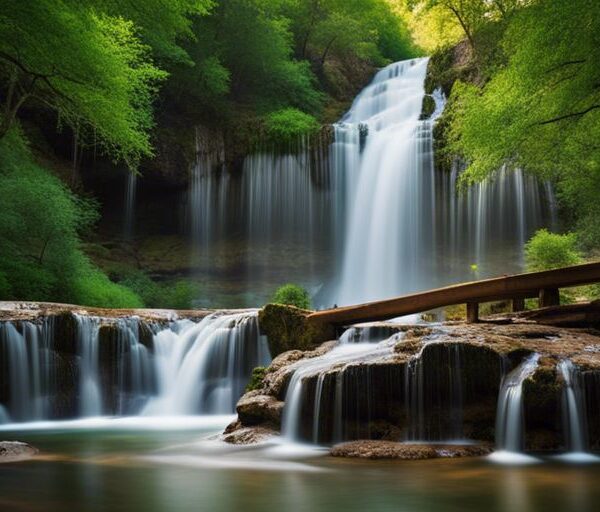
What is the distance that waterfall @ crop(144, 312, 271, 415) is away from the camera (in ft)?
44.0

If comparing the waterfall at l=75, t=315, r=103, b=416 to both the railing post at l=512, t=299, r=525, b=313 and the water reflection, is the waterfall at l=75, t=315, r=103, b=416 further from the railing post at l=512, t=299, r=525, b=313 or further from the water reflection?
the railing post at l=512, t=299, r=525, b=313

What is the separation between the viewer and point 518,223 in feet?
75.5

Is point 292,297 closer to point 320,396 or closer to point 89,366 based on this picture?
point 89,366

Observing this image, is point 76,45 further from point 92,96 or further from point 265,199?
point 265,199

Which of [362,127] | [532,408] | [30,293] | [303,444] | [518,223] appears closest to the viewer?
[532,408]

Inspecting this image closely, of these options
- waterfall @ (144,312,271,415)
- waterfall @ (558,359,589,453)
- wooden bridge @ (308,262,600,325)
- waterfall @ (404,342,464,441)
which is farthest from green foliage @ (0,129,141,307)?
A: waterfall @ (558,359,589,453)

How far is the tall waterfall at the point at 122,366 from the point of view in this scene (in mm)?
12625

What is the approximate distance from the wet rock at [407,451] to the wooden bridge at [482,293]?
325 cm

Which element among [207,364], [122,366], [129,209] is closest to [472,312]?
[207,364]

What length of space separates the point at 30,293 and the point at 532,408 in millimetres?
14474

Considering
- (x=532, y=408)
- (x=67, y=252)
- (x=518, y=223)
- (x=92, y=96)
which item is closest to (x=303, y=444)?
(x=532, y=408)

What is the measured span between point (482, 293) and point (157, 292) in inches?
651

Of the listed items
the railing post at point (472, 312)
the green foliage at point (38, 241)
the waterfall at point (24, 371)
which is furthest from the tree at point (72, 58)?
the railing post at point (472, 312)

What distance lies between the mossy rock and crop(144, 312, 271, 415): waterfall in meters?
Result: 1.11
